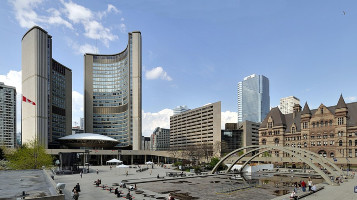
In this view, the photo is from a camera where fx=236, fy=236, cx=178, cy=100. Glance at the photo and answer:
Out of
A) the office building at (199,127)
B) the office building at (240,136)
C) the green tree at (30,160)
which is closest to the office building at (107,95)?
the office building at (199,127)

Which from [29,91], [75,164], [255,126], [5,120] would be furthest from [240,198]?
[5,120]

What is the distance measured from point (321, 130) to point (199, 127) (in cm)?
8937

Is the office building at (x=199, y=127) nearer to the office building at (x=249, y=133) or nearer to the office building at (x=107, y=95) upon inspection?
the office building at (x=249, y=133)

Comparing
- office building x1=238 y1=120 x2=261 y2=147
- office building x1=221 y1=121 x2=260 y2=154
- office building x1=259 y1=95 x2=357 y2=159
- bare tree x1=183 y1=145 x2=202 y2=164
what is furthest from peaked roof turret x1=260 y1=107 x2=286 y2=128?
office building x1=221 y1=121 x2=260 y2=154

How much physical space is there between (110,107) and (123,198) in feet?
483

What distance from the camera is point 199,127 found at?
16950 cm

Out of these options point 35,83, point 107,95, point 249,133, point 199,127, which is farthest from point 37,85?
point 249,133

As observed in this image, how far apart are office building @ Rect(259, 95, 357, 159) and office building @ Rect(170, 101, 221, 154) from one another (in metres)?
39.1

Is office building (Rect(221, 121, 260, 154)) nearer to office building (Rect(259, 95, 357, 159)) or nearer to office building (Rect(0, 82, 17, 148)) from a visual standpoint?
office building (Rect(259, 95, 357, 159))

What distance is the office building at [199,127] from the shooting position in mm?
149750

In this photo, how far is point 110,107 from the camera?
16975cm

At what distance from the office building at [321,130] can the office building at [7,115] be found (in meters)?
179

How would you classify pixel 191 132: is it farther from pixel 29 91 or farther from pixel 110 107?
pixel 29 91

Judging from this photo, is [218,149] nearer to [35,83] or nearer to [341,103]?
[341,103]
